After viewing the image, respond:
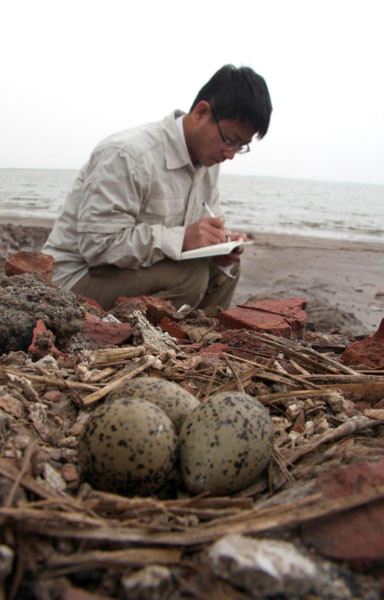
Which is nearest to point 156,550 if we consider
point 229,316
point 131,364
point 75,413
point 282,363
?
point 75,413

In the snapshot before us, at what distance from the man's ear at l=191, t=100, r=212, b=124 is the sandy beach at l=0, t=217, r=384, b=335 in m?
2.34

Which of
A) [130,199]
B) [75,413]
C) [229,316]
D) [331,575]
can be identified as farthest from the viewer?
[130,199]

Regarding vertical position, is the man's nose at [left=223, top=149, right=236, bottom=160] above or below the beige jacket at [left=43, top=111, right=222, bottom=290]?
above

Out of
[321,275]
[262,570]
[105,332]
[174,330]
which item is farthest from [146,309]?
[321,275]

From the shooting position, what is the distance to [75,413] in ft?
6.47

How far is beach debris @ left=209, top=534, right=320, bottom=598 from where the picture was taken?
3.69ft

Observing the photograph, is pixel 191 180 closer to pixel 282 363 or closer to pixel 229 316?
pixel 229 316

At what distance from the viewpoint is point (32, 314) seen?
8.83 feet

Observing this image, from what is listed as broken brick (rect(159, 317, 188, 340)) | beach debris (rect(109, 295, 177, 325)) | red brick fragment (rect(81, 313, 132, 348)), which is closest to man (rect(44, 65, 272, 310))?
beach debris (rect(109, 295, 177, 325))

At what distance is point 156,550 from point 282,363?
4.86 feet

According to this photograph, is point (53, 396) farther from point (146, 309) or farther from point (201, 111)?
point (201, 111)

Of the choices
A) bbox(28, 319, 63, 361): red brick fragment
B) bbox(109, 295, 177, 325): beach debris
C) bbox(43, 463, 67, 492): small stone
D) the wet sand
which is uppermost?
bbox(43, 463, 67, 492): small stone

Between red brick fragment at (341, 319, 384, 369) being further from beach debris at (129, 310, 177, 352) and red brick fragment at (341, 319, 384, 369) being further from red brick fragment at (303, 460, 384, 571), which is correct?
red brick fragment at (303, 460, 384, 571)

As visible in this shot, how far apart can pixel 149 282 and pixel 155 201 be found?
76 centimetres
